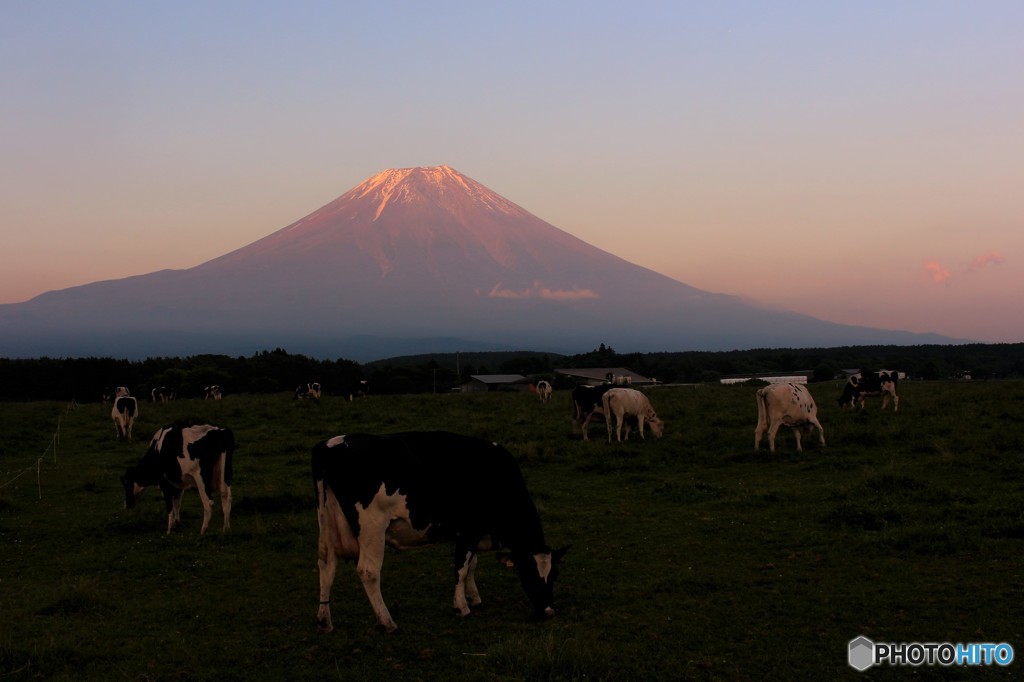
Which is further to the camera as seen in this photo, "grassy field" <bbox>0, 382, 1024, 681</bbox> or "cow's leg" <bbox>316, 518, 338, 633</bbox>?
"cow's leg" <bbox>316, 518, 338, 633</bbox>

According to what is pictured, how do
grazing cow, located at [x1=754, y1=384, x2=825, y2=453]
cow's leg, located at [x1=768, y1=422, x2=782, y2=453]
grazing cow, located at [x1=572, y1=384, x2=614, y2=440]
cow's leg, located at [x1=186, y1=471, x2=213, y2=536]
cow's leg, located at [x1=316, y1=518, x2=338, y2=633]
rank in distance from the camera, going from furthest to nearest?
grazing cow, located at [x1=572, y1=384, x2=614, y2=440], grazing cow, located at [x1=754, y1=384, x2=825, y2=453], cow's leg, located at [x1=768, y1=422, x2=782, y2=453], cow's leg, located at [x1=186, y1=471, x2=213, y2=536], cow's leg, located at [x1=316, y1=518, x2=338, y2=633]

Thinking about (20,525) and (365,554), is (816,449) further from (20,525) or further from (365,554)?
(20,525)

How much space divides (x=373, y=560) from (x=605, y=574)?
120 inches

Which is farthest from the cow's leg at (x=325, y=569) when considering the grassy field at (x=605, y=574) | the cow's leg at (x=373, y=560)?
the cow's leg at (x=373, y=560)

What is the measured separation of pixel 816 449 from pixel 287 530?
1145 cm

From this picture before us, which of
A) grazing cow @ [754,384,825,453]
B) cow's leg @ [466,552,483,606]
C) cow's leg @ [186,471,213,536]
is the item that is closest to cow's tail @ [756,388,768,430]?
grazing cow @ [754,384,825,453]

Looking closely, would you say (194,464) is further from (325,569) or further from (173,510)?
(325,569)

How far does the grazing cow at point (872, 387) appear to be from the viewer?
24.1m

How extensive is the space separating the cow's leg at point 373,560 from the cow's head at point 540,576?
4.46 feet

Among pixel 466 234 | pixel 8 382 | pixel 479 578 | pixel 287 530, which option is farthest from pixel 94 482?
pixel 466 234

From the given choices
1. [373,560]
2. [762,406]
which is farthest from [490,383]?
[373,560]

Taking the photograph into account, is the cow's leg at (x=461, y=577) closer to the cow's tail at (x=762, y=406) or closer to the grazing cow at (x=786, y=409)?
the grazing cow at (x=786, y=409)

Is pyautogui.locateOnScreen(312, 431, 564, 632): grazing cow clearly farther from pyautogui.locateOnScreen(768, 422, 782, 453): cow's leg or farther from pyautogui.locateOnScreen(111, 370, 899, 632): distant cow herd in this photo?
pyautogui.locateOnScreen(768, 422, 782, 453): cow's leg

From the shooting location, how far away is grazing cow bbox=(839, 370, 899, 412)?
24062 mm
